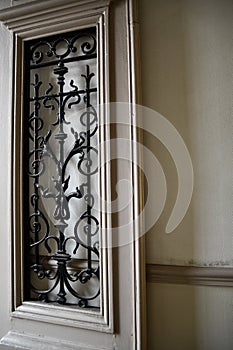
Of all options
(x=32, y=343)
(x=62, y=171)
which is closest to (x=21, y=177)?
(x=62, y=171)

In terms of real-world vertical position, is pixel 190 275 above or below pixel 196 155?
below

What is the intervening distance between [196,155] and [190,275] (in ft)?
1.09

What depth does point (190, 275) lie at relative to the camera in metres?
0.88

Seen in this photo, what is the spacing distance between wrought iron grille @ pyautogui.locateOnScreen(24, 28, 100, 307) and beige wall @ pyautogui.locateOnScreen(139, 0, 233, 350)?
20 cm

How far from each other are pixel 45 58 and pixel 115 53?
29 centimetres

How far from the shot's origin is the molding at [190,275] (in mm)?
847

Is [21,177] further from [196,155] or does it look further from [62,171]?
[196,155]

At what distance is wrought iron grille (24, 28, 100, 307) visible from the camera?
101 cm

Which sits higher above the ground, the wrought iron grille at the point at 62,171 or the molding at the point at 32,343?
the wrought iron grille at the point at 62,171

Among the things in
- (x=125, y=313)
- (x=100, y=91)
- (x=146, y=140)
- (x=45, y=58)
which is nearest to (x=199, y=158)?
(x=146, y=140)

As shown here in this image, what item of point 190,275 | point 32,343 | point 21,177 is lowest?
point 32,343

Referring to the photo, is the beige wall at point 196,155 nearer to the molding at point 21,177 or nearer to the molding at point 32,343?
the molding at point 21,177

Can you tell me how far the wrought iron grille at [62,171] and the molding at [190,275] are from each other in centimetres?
19

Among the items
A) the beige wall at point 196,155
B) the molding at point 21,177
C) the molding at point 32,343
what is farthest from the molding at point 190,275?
the molding at point 32,343
